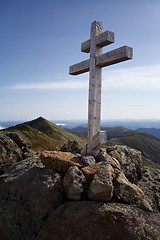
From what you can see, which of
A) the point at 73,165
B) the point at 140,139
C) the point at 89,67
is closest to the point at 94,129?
the point at 73,165

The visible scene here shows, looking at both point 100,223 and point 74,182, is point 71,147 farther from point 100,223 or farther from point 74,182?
point 100,223

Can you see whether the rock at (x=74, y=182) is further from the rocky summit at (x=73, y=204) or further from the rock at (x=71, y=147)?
the rock at (x=71, y=147)

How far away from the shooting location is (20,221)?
8477 millimetres

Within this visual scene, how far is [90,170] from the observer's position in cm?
960

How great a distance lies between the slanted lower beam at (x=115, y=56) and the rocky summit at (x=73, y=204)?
5.65m

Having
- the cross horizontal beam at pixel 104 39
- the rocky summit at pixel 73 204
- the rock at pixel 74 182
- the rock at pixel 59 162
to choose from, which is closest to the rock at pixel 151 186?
the rocky summit at pixel 73 204

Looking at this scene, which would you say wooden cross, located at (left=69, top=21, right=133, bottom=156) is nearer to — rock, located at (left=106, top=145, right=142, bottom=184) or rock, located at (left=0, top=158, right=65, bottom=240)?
rock, located at (left=106, top=145, right=142, bottom=184)

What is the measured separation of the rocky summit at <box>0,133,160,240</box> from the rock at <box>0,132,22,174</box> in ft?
13.0

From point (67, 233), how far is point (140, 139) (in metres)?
202

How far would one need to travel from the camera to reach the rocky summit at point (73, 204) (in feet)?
24.5

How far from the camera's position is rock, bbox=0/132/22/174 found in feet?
A: 47.5

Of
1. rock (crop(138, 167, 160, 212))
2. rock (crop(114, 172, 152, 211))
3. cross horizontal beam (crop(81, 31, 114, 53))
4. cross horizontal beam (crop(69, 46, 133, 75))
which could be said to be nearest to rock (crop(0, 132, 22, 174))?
cross horizontal beam (crop(69, 46, 133, 75))

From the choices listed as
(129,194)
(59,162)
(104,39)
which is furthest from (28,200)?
(104,39)

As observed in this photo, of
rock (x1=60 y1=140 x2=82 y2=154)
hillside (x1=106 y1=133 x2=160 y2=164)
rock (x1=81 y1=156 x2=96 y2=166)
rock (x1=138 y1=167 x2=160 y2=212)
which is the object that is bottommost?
hillside (x1=106 y1=133 x2=160 y2=164)
